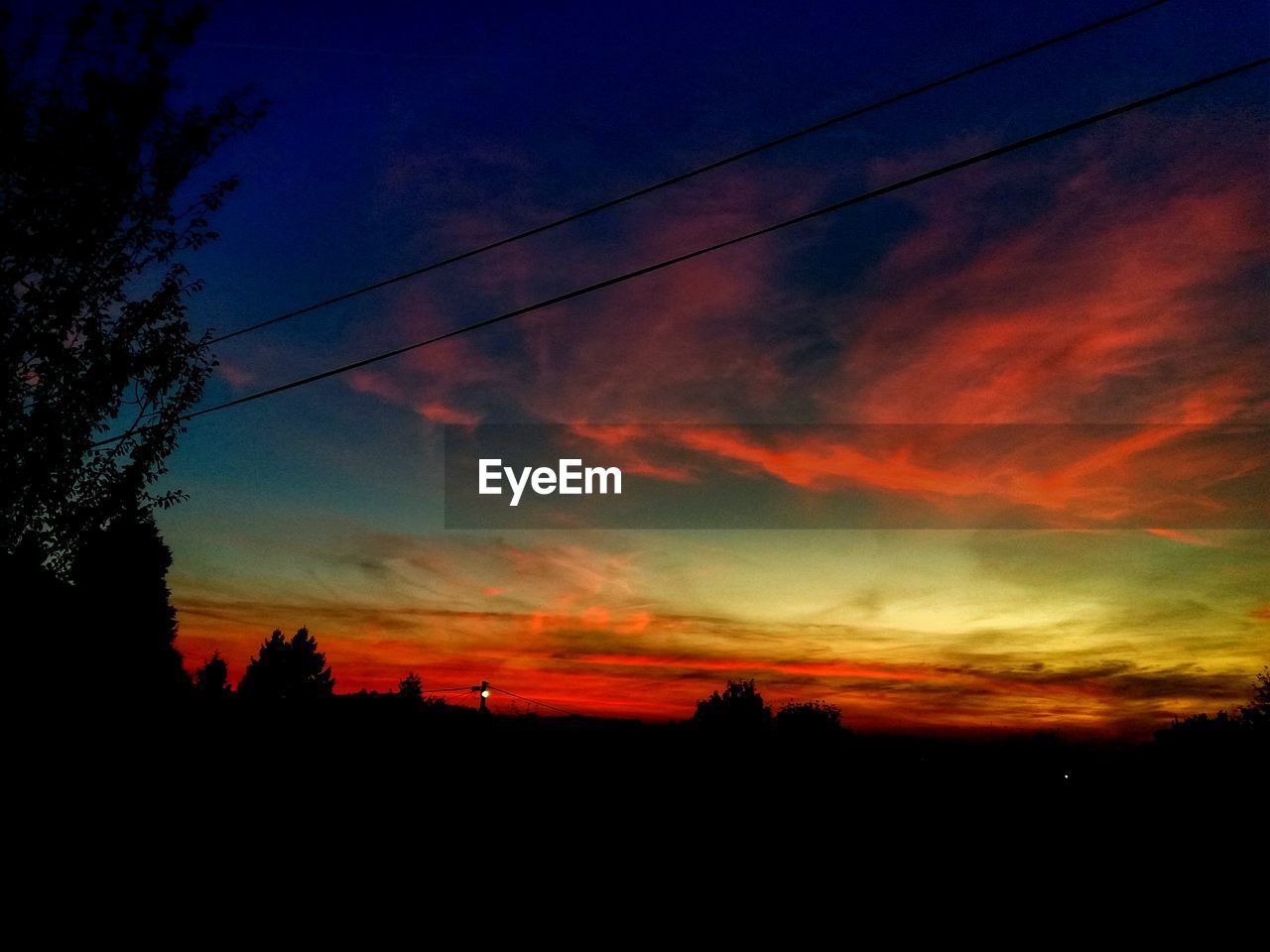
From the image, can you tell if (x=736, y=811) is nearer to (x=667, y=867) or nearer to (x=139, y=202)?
(x=667, y=867)

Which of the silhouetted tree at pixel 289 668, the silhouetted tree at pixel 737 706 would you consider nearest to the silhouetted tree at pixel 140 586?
the silhouetted tree at pixel 289 668

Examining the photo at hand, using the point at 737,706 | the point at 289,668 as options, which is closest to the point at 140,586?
the point at 289,668

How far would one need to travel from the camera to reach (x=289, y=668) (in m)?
80.4

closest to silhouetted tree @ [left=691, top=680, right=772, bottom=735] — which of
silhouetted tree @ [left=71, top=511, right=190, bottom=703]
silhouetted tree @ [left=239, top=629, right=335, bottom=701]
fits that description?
silhouetted tree @ [left=239, top=629, right=335, bottom=701]

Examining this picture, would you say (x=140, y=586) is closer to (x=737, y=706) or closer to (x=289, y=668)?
(x=289, y=668)

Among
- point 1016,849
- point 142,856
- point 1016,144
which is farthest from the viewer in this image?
point 1016,849

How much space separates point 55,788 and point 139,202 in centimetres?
880

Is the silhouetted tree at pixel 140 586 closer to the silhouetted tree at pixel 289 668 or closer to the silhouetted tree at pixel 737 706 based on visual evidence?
the silhouetted tree at pixel 289 668

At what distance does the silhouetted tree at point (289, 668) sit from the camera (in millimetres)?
78750

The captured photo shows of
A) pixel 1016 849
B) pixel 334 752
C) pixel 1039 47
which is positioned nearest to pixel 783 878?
pixel 1016 849

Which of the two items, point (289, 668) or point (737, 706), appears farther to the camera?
point (737, 706)

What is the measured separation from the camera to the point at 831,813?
12906 millimetres

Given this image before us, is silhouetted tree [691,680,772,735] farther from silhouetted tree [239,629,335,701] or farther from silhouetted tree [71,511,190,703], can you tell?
silhouetted tree [71,511,190,703]

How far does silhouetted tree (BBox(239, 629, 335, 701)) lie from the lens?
78.8 meters
